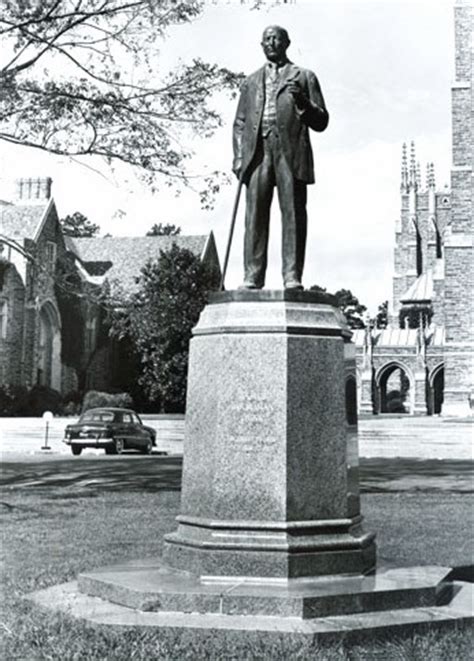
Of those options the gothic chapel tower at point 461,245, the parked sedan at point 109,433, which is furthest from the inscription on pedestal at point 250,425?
the gothic chapel tower at point 461,245

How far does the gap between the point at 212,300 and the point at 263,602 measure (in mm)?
2320

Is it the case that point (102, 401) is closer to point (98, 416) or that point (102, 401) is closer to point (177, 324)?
point (177, 324)

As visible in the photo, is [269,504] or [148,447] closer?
[269,504]

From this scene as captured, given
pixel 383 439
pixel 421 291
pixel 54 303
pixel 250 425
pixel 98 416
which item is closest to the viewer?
pixel 250 425

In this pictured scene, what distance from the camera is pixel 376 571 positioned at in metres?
6.49

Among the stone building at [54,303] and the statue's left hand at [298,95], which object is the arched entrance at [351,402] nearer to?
the statue's left hand at [298,95]

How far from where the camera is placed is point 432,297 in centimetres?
6594

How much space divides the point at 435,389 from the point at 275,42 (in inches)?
2120

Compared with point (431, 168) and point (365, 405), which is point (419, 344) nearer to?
point (365, 405)

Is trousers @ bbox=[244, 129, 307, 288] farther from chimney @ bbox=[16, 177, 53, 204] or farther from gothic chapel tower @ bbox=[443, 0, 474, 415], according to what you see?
chimney @ bbox=[16, 177, 53, 204]

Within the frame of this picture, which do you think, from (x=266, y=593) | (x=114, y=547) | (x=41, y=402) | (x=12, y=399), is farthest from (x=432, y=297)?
(x=266, y=593)

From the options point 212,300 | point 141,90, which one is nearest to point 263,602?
point 212,300

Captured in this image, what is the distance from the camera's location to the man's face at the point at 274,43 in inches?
271

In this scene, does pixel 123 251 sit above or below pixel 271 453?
above
